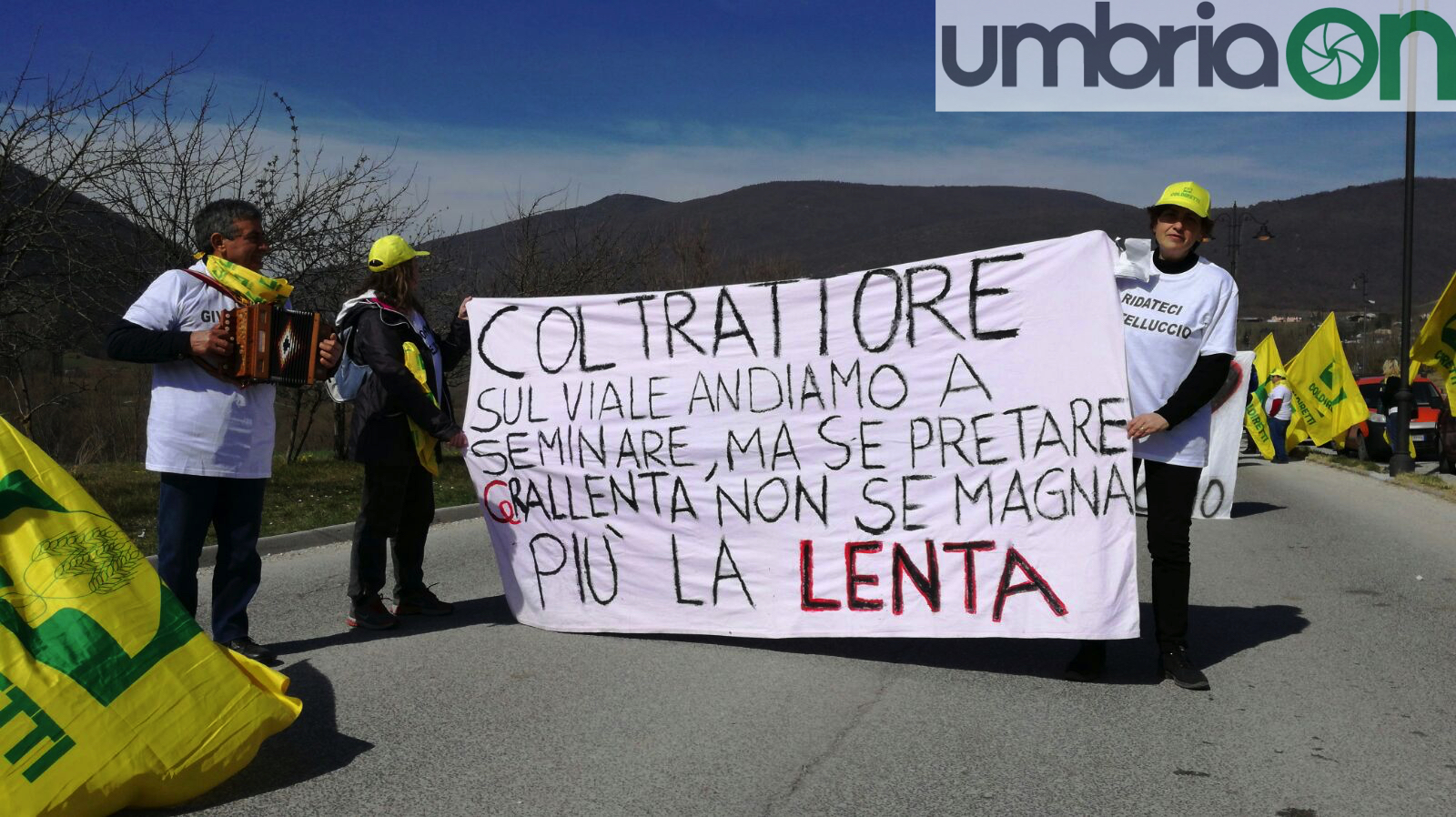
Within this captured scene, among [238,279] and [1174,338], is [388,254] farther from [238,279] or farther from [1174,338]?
[1174,338]

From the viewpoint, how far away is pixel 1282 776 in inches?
165

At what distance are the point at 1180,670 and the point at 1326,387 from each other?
17.9 metres

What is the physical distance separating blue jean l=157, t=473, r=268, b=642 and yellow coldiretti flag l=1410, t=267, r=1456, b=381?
39.2 ft

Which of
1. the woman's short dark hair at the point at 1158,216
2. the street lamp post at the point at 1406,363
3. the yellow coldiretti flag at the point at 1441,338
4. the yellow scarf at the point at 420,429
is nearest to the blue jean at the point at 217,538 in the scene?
the yellow scarf at the point at 420,429

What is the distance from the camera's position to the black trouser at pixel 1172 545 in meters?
5.36

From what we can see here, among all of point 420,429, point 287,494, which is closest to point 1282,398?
point 287,494

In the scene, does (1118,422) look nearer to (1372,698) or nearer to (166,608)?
(1372,698)

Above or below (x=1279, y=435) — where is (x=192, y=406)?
above

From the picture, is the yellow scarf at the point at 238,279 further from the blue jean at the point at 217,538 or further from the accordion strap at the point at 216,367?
the blue jean at the point at 217,538

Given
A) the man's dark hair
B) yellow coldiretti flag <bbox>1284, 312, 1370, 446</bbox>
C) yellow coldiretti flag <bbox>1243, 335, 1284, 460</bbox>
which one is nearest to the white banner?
the man's dark hair

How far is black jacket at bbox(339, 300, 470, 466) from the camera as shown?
6.07 metres

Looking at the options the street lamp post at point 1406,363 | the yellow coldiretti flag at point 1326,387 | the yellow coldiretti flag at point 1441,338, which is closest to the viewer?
the yellow coldiretti flag at point 1441,338

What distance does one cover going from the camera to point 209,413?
17.2ft

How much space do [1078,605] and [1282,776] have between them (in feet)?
3.96
